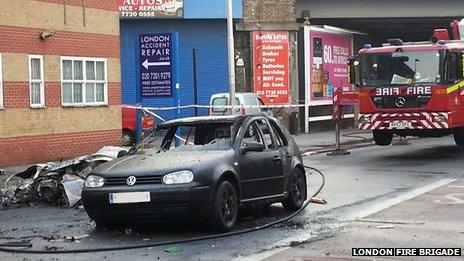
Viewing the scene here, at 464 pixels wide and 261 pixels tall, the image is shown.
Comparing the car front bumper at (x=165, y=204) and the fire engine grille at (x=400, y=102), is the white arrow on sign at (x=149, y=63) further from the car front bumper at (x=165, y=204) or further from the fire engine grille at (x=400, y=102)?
the car front bumper at (x=165, y=204)

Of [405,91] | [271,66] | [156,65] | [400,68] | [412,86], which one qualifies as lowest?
[405,91]

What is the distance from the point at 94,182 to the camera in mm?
8688

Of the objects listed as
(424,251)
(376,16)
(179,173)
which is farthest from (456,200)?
(376,16)

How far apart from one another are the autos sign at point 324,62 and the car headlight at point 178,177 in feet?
72.8

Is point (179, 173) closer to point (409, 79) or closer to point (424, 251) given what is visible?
point (424, 251)

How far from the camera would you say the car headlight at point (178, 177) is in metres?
8.30

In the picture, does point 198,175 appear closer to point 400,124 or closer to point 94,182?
point 94,182

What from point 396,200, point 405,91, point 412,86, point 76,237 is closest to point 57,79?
point 405,91

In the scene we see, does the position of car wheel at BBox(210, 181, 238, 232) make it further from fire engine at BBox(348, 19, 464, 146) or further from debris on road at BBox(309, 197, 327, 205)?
fire engine at BBox(348, 19, 464, 146)

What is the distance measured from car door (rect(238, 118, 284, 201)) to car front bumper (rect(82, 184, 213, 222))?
0.98 metres

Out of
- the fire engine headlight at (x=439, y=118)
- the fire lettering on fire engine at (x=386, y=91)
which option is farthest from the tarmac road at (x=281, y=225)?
the fire lettering on fire engine at (x=386, y=91)

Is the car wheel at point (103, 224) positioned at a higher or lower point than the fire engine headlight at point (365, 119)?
lower

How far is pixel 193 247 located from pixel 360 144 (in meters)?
16.5

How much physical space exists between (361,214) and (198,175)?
268 centimetres
